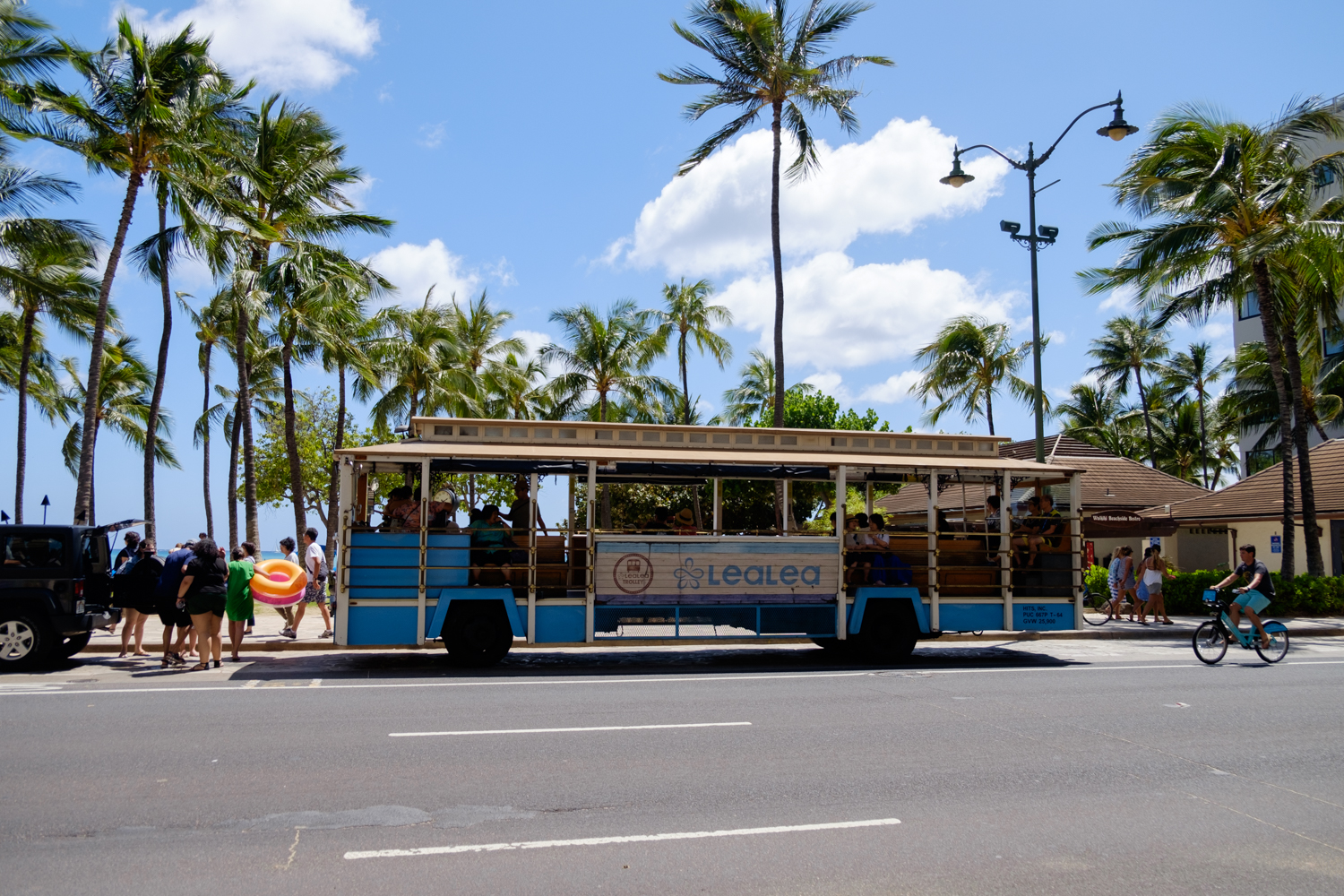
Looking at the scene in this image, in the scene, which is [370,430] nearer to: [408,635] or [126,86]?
[126,86]

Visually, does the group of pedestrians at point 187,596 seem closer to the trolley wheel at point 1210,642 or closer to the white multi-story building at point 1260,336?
the trolley wheel at point 1210,642

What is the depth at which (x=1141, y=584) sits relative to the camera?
20.1 metres

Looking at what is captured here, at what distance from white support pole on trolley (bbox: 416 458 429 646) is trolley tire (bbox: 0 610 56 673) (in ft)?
13.9

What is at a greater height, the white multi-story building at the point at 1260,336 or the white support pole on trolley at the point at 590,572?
the white multi-story building at the point at 1260,336

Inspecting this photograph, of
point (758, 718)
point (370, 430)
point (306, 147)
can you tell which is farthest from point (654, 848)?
point (370, 430)

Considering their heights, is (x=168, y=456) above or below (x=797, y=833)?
above

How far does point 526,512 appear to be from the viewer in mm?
13164

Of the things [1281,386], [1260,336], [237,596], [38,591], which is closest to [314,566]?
[237,596]

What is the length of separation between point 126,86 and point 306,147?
6.42 meters

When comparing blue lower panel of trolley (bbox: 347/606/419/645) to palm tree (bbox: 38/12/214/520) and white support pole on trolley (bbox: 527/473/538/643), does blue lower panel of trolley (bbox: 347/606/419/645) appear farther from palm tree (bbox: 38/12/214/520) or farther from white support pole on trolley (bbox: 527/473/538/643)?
palm tree (bbox: 38/12/214/520)

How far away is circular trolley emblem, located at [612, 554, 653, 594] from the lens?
40.5 ft

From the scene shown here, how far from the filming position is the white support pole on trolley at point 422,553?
1182 centimetres

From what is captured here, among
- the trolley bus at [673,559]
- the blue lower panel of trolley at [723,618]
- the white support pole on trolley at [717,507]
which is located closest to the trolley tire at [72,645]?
the trolley bus at [673,559]

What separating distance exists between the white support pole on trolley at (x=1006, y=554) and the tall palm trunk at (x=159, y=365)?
14.7 metres
